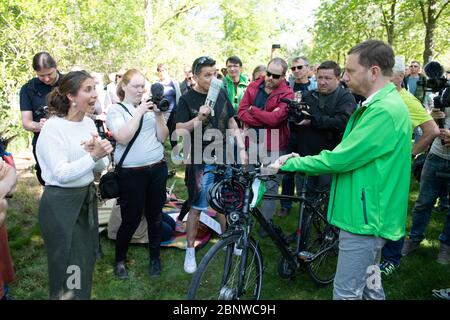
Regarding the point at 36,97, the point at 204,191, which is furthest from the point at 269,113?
the point at 36,97

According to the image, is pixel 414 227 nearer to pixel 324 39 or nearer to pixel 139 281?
pixel 139 281

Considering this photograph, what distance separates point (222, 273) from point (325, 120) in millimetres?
2227

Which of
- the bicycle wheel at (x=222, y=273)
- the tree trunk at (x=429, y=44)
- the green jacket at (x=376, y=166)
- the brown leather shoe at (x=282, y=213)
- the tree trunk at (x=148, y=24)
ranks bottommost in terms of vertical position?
the brown leather shoe at (x=282, y=213)

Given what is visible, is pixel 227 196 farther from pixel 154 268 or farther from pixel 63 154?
pixel 154 268

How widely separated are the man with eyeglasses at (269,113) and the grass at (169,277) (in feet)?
3.03

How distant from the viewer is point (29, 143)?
8.96 meters

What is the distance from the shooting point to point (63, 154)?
2545 millimetres

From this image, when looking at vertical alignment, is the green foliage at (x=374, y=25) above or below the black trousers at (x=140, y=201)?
above

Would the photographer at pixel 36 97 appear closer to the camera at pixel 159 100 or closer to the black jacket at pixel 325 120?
the camera at pixel 159 100

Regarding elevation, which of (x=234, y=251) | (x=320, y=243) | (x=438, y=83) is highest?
(x=438, y=83)

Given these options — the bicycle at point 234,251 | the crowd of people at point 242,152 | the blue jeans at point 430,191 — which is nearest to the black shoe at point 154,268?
the crowd of people at point 242,152

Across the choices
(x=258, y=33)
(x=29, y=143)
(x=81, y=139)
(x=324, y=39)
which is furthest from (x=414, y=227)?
(x=258, y=33)

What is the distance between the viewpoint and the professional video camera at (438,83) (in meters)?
3.53

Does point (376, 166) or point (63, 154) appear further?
point (63, 154)
